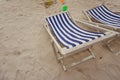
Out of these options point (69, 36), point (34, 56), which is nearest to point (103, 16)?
point (69, 36)

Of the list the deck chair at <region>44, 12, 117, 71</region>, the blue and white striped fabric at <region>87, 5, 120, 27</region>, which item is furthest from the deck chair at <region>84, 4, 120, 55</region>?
the deck chair at <region>44, 12, 117, 71</region>

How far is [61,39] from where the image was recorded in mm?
2525

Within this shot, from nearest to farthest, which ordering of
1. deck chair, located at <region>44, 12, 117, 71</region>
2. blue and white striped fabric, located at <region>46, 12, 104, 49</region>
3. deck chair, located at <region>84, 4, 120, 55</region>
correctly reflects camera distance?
deck chair, located at <region>44, 12, 117, 71</region>, blue and white striped fabric, located at <region>46, 12, 104, 49</region>, deck chair, located at <region>84, 4, 120, 55</region>

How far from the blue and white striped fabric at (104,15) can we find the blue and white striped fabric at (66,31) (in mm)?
705

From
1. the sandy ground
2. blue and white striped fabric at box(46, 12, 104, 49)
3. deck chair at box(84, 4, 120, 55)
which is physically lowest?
the sandy ground

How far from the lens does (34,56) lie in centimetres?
292

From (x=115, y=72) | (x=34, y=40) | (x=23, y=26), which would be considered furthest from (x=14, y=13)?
(x=115, y=72)

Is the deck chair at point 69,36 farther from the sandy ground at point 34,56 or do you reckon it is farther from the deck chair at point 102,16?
the deck chair at point 102,16

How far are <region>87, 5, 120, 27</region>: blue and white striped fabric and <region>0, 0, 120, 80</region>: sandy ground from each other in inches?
22.6

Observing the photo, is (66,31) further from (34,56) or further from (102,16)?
(102,16)

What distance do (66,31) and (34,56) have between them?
35.4 inches

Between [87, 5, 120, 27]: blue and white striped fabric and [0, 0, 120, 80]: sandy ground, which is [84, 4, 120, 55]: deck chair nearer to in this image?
[87, 5, 120, 27]: blue and white striped fabric

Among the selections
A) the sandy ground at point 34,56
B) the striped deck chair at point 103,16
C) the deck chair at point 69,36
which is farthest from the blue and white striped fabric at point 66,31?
the striped deck chair at point 103,16

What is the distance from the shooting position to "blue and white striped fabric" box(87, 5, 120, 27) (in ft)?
10.2
